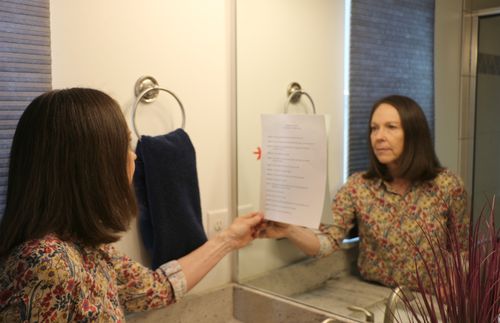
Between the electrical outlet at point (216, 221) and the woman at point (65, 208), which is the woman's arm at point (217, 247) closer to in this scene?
the electrical outlet at point (216, 221)

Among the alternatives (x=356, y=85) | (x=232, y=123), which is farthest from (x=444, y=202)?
(x=232, y=123)

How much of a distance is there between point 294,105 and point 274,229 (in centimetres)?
38

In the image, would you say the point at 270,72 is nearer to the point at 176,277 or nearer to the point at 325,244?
the point at 325,244

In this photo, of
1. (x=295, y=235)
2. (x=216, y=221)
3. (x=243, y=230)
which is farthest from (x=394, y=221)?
(x=216, y=221)

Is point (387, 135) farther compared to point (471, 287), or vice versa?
point (387, 135)

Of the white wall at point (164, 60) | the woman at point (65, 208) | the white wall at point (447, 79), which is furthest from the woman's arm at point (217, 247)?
the white wall at point (447, 79)

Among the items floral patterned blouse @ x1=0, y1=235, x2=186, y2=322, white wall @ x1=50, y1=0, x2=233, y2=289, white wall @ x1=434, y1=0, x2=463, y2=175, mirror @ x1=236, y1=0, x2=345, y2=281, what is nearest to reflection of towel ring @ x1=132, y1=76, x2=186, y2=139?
white wall @ x1=50, y1=0, x2=233, y2=289

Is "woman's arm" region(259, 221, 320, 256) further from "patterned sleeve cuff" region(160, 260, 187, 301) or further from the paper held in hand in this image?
"patterned sleeve cuff" region(160, 260, 187, 301)

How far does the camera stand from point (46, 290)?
0.79 metres

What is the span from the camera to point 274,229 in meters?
1.56

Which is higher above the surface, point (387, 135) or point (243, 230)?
point (387, 135)

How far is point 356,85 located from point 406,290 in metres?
0.58

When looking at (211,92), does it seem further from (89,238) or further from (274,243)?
(89,238)

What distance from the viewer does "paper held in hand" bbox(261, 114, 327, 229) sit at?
1415 millimetres
